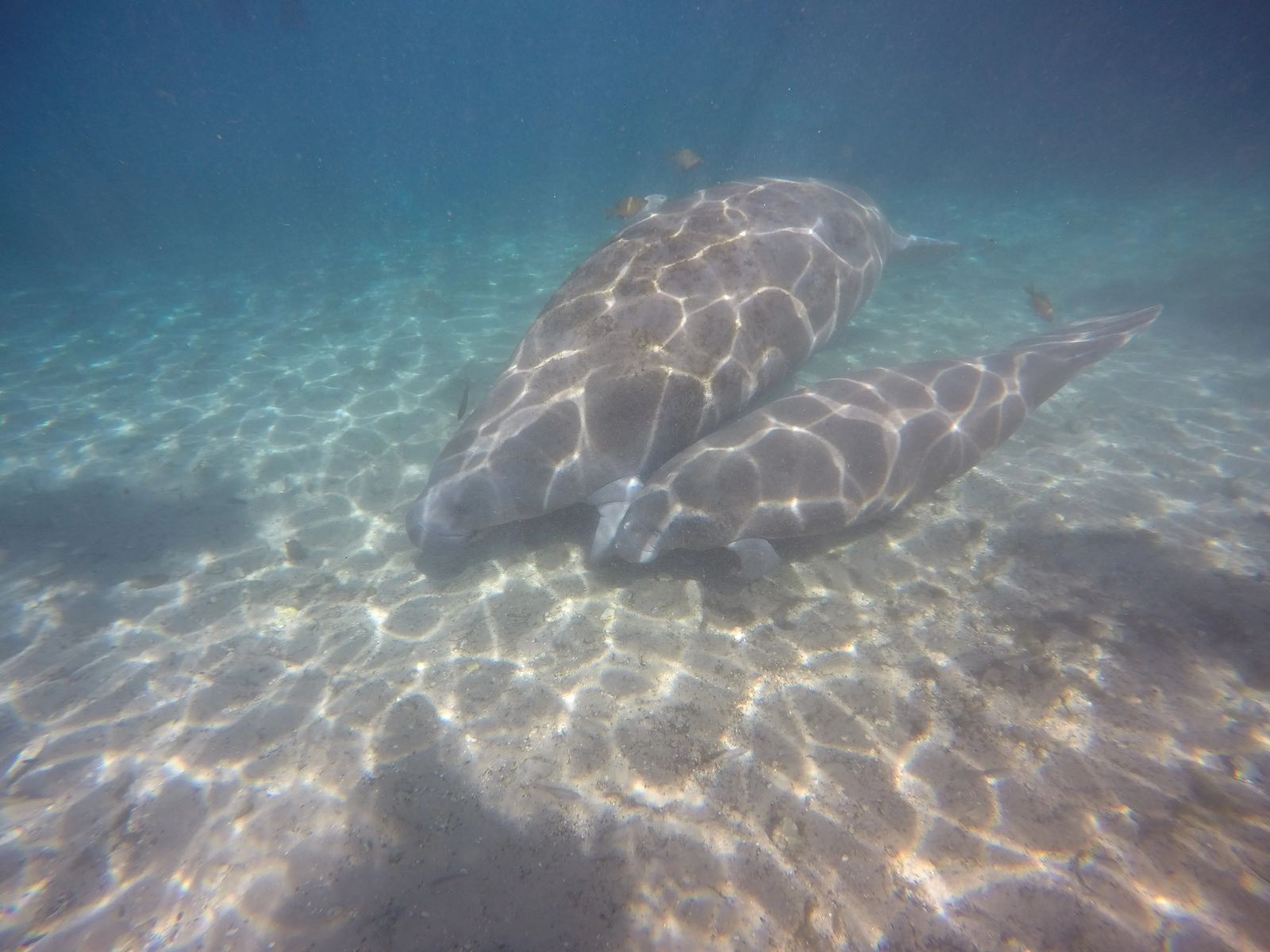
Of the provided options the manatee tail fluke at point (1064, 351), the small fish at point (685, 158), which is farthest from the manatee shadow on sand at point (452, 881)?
the small fish at point (685, 158)

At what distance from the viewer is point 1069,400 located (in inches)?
356

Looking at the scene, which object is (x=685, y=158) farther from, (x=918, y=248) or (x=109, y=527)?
(x=109, y=527)

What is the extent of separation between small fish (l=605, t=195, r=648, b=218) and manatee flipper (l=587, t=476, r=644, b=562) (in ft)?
19.3

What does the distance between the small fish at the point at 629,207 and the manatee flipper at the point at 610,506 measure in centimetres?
587

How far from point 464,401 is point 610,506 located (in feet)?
9.95

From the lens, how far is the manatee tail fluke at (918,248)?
11.9 m

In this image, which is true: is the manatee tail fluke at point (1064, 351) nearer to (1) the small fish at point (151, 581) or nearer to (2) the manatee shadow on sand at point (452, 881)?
(2) the manatee shadow on sand at point (452, 881)

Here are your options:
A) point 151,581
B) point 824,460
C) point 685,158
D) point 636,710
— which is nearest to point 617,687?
point 636,710

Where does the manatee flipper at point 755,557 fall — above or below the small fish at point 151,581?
below

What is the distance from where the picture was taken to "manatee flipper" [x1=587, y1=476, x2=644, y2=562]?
5.81 metres

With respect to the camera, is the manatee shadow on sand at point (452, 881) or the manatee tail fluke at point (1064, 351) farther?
the manatee tail fluke at point (1064, 351)

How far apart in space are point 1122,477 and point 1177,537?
161 cm

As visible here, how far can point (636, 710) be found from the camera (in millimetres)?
4414

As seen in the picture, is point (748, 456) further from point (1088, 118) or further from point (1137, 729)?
point (1088, 118)
